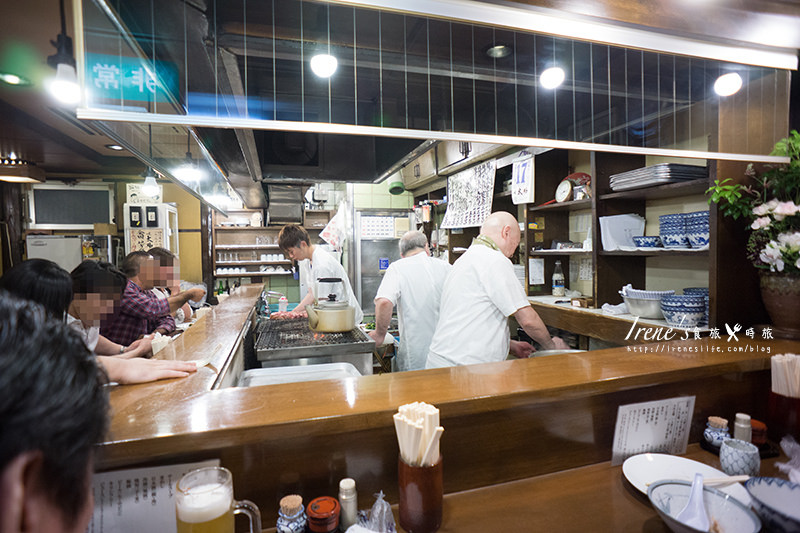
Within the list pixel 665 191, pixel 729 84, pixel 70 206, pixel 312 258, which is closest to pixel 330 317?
pixel 312 258

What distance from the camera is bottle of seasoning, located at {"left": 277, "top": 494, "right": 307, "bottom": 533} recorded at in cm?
90

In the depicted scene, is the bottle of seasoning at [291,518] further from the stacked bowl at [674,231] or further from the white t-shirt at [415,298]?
the stacked bowl at [674,231]

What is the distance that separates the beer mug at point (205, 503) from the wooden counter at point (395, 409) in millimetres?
87

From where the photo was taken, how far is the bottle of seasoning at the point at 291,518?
2.95 ft

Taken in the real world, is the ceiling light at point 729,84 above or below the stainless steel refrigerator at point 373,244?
above

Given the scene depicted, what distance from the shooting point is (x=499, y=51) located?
7.61 ft

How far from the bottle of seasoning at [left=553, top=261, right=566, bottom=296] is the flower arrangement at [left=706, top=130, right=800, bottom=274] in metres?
1.88

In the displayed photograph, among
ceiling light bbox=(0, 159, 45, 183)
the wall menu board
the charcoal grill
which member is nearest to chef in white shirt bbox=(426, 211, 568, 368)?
the charcoal grill

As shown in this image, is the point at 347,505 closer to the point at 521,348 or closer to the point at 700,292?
the point at 521,348

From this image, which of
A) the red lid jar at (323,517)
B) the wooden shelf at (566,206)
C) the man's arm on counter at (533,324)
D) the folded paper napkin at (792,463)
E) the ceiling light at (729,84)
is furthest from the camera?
the wooden shelf at (566,206)

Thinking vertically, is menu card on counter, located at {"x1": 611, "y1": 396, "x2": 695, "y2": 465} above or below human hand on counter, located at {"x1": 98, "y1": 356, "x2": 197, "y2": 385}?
below

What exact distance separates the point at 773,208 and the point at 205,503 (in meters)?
2.52

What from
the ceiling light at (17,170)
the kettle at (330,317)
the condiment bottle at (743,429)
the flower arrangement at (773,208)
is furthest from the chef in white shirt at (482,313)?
the ceiling light at (17,170)

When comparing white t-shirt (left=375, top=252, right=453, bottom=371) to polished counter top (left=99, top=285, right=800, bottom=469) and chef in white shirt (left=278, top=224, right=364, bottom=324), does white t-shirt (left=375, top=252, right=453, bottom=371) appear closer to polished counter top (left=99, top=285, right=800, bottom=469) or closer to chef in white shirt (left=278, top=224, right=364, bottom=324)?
chef in white shirt (left=278, top=224, right=364, bottom=324)
